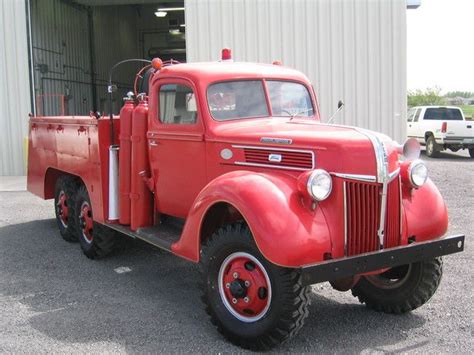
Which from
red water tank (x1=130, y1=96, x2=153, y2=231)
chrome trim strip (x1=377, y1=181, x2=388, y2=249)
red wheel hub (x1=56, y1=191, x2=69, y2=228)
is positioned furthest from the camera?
red wheel hub (x1=56, y1=191, x2=69, y2=228)

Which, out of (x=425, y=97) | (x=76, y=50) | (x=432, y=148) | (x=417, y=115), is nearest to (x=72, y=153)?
(x=76, y=50)

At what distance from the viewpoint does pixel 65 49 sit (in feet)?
55.5

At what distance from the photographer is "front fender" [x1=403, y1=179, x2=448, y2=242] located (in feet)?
13.5

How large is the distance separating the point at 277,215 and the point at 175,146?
5.56 feet

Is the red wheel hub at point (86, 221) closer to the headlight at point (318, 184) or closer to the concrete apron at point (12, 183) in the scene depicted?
the headlight at point (318, 184)

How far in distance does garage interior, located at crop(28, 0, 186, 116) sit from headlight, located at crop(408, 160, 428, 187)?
1037 centimetres

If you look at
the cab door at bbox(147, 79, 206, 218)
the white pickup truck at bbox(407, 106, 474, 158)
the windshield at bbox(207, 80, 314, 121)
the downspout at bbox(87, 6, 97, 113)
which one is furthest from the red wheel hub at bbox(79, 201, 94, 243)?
the white pickup truck at bbox(407, 106, 474, 158)

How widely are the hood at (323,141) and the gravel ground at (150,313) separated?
4.08ft

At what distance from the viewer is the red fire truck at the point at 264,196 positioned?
3623mm

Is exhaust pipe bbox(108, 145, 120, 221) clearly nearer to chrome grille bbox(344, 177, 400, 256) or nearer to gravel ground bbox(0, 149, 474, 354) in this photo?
gravel ground bbox(0, 149, 474, 354)

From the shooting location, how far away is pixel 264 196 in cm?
368

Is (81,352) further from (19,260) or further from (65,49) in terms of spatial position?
(65,49)

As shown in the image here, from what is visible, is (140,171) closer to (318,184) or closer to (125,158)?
(125,158)

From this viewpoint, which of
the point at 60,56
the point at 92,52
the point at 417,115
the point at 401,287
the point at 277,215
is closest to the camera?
the point at 277,215
